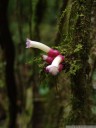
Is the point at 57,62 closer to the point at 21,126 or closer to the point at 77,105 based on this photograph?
the point at 77,105

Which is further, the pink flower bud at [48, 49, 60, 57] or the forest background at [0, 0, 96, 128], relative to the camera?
the forest background at [0, 0, 96, 128]

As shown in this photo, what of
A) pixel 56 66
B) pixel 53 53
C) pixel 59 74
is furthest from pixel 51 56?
Result: pixel 59 74

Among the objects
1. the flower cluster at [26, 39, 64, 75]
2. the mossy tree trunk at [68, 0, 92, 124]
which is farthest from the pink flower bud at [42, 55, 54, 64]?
the mossy tree trunk at [68, 0, 92, 124]

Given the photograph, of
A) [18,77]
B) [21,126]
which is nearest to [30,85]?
[18,77]

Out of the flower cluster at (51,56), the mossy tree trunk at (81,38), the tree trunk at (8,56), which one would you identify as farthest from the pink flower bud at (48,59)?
the tree trunk at (8,56)

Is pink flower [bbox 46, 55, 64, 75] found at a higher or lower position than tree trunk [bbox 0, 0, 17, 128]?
lower

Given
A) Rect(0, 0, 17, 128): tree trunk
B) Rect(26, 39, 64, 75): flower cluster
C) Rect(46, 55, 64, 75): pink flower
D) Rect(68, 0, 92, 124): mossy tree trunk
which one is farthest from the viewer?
Rect(0, 0, 17, 128): tree trunk

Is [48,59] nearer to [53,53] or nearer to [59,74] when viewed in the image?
[53,53]

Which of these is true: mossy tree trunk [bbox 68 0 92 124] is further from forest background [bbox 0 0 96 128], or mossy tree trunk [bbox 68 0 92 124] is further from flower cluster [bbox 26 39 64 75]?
flower cluster [bbox 26 39 64 75]
